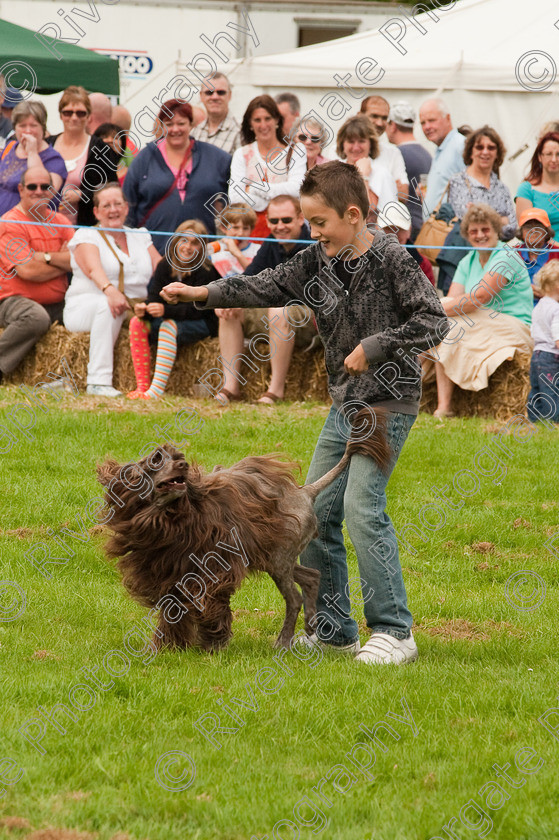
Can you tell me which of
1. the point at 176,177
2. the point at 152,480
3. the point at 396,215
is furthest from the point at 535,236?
the point at 152,480

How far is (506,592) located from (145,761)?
3145 mm

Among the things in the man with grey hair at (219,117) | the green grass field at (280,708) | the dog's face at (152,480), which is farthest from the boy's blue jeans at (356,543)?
the man with grey hair at (219,117)

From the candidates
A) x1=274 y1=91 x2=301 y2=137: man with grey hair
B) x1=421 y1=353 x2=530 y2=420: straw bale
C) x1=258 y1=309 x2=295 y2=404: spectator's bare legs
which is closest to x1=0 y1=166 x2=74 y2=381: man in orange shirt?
x1=258 y1=309 x2=295 y2=404: spectator's bare legs

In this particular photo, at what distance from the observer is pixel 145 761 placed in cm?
411

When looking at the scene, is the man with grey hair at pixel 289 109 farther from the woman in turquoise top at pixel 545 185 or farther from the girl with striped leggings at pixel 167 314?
the woman in turquoise top at pixel 545 185

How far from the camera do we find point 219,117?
12633 mm

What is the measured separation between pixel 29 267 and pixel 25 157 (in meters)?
1.33

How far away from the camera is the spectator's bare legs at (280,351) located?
1081 cm

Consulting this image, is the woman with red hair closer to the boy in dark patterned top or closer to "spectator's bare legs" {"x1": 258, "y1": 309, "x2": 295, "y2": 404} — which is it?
"spectator's bare legs" {"x1": 258, "y1": 309, "x2": 295, "y2": 404}

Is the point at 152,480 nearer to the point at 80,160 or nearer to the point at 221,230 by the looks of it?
the point at 221,230

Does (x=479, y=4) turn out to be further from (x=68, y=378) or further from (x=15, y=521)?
(x=15, y=521)

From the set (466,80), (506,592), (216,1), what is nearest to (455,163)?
(466,80)

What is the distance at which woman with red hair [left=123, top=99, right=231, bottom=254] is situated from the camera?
11.6 metres

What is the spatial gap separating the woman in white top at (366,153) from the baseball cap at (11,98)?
468cm
